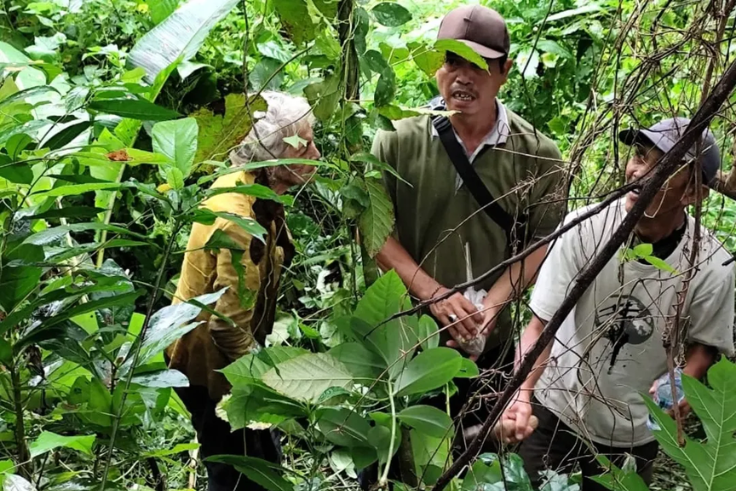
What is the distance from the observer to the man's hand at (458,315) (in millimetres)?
1668

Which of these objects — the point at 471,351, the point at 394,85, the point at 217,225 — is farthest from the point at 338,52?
the point at 471,351

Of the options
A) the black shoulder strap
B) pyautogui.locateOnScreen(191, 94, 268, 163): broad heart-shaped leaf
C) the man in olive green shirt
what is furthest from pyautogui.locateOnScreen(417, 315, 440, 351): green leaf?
the black shoulder strap

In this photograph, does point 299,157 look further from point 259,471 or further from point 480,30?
point 259,471

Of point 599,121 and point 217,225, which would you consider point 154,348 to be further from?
point 217,225

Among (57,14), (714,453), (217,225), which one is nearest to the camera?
(714,453)

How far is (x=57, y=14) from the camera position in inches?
131

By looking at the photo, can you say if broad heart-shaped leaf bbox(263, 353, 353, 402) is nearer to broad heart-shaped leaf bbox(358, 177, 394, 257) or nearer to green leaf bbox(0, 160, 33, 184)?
broad heart-shaped leaf bbox(358, 177, 394, 257)

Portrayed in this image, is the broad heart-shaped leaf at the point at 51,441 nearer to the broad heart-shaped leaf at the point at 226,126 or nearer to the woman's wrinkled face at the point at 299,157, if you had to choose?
the broad heart-shaped leaf at the point at 226,126

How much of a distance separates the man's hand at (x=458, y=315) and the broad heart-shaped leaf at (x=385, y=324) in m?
0.79

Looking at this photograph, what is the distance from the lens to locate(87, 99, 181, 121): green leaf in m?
0.72

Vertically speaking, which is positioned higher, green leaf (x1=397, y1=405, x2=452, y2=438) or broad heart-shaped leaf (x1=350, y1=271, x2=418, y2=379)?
broad heart-shaped leaf (x1=350, y1=271, x2=418, y2=379)

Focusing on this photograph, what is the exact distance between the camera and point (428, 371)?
836 mm

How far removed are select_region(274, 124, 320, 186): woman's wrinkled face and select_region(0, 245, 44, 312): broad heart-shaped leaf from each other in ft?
2.42

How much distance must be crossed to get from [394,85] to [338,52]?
113 mm
